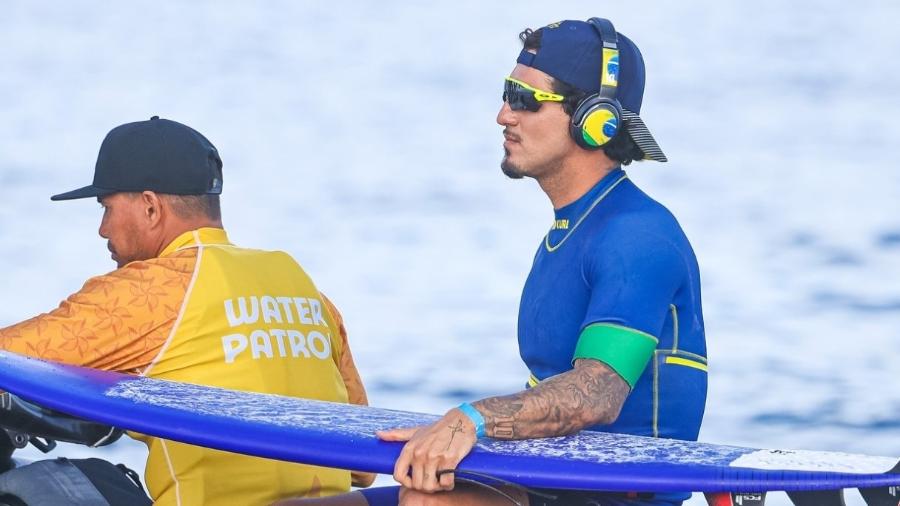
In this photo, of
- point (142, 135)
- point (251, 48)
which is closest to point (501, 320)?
point (142, 135)

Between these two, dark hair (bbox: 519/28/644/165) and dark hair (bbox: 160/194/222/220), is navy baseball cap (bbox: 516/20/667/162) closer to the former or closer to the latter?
dark hair (bbox: 519/28/644/165)

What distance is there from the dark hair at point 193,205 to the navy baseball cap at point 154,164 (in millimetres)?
12

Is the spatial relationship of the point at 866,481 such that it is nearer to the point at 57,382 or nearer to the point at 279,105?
the point at 57,382

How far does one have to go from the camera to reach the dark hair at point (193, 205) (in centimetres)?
434

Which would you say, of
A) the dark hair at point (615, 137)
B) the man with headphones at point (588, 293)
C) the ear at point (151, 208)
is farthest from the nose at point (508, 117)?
the ear at point (151, 208)

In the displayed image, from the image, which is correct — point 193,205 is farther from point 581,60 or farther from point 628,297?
point 628,297

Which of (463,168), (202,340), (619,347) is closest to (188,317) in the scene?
(202,340)

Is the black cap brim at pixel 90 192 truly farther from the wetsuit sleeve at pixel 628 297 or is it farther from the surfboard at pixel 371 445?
the wetsuit sleeve at pixel 628 297

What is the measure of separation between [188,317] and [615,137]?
0.98 metres

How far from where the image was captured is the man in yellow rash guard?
4.05m

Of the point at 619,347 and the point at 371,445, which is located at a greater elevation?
the point at 619,347

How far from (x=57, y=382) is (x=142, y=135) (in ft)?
2.51

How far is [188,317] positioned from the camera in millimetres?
4078

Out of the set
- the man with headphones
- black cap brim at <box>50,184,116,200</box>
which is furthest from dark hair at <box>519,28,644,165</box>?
black cap brim at <box>50,184,116,200</box>
